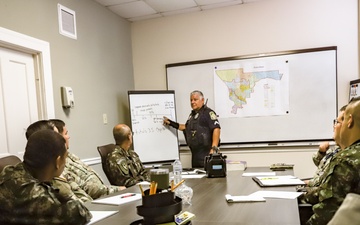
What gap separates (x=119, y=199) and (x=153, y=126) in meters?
2.32

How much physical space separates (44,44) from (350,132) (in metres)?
2.61

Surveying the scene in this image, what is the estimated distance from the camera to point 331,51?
12.0ft

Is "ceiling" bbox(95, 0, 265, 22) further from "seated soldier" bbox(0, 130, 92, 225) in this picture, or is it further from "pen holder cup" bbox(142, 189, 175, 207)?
"pen holder cup" bbox(142, 189, 175, 207)

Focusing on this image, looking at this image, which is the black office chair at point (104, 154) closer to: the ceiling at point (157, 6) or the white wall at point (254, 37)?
the white wall at point (254, 37)

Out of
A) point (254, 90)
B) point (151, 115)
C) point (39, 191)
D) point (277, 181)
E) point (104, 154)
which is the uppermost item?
point (254, 90)

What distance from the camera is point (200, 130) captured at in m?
3.78

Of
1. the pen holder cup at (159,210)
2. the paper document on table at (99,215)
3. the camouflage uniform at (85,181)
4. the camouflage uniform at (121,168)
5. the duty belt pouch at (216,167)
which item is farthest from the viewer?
the camouflage uniform at (121,168)

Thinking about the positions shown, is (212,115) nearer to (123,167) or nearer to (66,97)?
(123,167)

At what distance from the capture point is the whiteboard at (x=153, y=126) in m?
3.92

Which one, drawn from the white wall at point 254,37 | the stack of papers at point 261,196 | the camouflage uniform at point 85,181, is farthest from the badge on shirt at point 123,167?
the white wall at point 254,37

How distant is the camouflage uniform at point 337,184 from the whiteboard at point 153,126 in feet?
8.84

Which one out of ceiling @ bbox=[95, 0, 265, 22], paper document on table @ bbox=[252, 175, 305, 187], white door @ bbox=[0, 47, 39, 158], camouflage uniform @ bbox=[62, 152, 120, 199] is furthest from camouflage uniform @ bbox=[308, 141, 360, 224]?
ceiling @ bbox=[95, 0, 265, 22]

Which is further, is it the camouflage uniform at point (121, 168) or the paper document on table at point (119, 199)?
the camouflage uniform at point (121, 168)

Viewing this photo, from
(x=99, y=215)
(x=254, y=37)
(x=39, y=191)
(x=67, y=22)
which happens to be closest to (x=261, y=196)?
(x=99, y=215)
